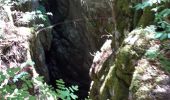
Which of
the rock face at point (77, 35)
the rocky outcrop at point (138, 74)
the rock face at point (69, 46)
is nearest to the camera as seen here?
the rocky outcrop at point (138, 74)

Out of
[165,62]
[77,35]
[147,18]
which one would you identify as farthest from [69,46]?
[165,62]

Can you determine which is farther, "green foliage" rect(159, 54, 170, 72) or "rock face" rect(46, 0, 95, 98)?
"rock face" rect(46, 0, 95, 98)

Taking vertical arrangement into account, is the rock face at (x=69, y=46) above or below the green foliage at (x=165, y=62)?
below

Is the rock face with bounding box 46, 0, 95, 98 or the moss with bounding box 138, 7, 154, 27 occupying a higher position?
the moss with bounding box 138, 7, 154, 27

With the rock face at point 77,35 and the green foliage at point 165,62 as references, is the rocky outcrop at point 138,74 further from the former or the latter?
the rock face at point 77,35

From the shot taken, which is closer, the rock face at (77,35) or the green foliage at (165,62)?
the green foliage at (165,62)

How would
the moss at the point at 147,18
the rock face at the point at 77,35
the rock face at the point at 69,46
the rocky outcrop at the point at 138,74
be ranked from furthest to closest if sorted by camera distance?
the rock face at the point at 69,46 → the rock face at the point at 77,35 → the moss at the point at 147,18 → the rocky outcrop at the point at 138,74

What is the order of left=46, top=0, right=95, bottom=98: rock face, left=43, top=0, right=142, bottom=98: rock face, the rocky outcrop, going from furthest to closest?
1. left=46, top=0, right=95, bottom=98: rock face
2. left=43, top=0, right=142, bottom=98: rock face
3. the rocky outcrop

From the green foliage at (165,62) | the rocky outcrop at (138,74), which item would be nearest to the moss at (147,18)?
the rocky outcrop at (138,74)

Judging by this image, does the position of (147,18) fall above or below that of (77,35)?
above

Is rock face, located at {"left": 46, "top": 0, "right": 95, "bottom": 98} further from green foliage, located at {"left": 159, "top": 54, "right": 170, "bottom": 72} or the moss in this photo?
green foliage, located at {"left": 159, "top": 54, "right": 170, "bottom": 72}

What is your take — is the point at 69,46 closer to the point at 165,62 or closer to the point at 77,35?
the point at 77,35

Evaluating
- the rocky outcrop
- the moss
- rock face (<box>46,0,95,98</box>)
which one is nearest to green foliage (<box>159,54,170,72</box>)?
the rocky outcrop

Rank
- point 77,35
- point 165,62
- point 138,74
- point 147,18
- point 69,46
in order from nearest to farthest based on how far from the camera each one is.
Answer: point 165,62, point 138,74, point 147,18, point 77,35, point 69,46
